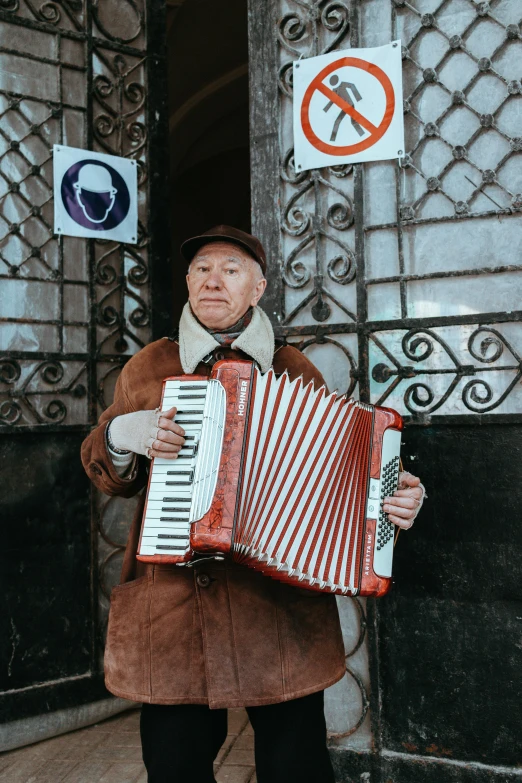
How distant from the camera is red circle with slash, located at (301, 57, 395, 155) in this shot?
303cm

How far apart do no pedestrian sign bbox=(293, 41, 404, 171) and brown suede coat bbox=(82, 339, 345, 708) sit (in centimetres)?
121

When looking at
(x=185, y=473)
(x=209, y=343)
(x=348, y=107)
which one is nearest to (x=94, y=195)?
(x=348, y=107)

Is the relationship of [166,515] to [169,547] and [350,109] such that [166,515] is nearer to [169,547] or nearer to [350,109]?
[169,547]

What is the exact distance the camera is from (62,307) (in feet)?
12.4

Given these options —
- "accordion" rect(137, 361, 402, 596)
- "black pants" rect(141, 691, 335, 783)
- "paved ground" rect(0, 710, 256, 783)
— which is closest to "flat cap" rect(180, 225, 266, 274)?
"accordion" rect(137, 361, 402, 596)

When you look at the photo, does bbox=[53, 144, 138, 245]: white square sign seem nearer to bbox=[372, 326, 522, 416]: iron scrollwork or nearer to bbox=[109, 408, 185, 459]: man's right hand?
bbox=[372, 326, 522, 416]: iron scrollwork

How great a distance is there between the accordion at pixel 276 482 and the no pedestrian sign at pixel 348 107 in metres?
1.29

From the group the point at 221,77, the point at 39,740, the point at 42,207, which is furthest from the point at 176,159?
the point at 39,740

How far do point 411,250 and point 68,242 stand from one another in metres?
1.69

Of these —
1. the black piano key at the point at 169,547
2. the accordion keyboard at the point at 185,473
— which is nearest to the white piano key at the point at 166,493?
the accordion keyboard at the point at 185,473

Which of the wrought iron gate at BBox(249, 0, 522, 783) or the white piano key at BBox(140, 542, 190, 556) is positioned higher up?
the wrought iron gate at BBox(249, 0, 522, 783)

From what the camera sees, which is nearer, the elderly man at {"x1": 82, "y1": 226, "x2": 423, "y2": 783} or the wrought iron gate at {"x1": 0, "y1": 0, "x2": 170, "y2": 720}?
the elderly man at {"x1": 82, "y1": 226, "x2": 423, "y2": 783}

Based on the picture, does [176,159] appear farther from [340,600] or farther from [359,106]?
[340,600]

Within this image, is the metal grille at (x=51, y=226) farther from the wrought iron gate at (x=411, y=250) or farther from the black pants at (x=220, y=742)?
the black pants at (x=220, y=742)
